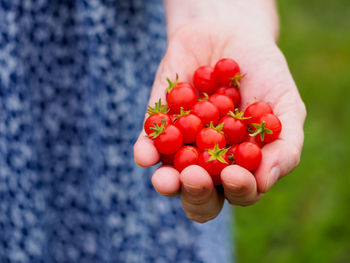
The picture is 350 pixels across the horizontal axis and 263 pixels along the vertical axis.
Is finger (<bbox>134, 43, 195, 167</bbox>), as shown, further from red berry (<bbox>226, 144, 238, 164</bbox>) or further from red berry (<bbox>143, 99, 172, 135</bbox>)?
red berry (<bbox>226, 144, 238, 164</bbox>)

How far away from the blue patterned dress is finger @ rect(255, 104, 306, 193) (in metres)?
0.67

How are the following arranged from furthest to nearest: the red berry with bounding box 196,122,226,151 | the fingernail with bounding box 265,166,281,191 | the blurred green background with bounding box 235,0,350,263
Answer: the blurred green background with bounding box 235,0,350,263, the red berry with bounding box 196,122,226,151, the fingernail with bounding box 265,166,281,191

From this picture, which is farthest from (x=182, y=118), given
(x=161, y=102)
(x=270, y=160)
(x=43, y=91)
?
(x=43, y=91)

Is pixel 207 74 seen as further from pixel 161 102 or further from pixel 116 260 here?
pixel 116 260

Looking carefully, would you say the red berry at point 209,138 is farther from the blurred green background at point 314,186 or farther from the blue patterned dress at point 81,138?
the blurred green background at point 314,186

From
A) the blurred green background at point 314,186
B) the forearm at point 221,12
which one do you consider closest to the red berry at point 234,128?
the forearm at point 221,12

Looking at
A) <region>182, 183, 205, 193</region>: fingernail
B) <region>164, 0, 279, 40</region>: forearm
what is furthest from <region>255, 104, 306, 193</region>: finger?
<region>164, 0, 279, 40</region>: forearm

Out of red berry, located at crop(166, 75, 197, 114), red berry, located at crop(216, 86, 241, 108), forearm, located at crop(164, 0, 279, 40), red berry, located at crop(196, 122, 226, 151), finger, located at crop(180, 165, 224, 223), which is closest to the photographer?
finger, located at crop(180, 165, 224, 223)

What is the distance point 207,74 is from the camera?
70.1 inches

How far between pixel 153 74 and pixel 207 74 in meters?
0.37

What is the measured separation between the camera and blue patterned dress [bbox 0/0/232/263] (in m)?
1.69

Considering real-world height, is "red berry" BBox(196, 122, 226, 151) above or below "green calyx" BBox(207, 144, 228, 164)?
above

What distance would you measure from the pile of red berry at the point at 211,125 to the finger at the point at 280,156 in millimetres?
29

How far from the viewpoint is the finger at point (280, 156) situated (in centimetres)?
142
